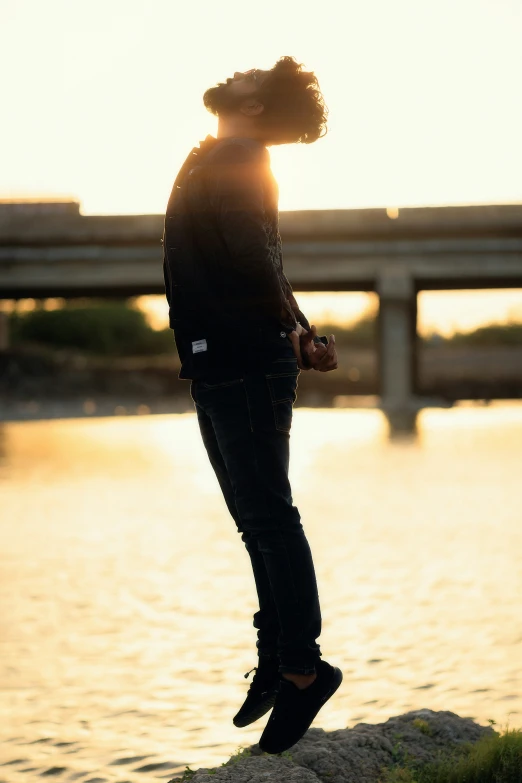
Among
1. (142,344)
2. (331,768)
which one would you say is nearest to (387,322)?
(331,768)

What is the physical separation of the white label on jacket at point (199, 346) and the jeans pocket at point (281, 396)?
0.76 feet

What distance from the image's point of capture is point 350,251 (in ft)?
137

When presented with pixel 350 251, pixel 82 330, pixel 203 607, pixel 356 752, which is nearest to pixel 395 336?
pixel 350 251

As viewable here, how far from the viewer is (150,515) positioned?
12453 millimetres

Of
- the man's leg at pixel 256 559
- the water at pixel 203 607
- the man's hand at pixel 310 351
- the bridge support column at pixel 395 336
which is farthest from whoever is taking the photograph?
the bridge support column at pixel 395 336

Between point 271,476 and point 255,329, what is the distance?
489 mm

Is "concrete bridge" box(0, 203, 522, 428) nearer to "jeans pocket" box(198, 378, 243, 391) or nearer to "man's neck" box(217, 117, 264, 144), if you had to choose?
"man's neck" box(217, 117, 264, 144)

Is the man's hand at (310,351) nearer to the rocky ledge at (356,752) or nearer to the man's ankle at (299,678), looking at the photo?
Result: the man's ankle at (299,678)

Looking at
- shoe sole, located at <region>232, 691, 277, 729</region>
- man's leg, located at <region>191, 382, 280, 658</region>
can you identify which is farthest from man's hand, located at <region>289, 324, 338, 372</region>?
shoe sole, located at <region>232, 691, 277, 729</region>

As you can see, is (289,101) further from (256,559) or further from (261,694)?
(261,694)

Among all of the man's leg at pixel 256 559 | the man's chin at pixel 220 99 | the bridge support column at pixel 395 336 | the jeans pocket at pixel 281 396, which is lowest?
the man's leg at pixel 256 559

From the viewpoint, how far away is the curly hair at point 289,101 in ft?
13.8

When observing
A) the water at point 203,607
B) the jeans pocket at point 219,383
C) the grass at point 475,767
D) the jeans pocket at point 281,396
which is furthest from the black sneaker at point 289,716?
the jeans pocket at point 219,383

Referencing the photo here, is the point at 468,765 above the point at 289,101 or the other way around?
the other way around
